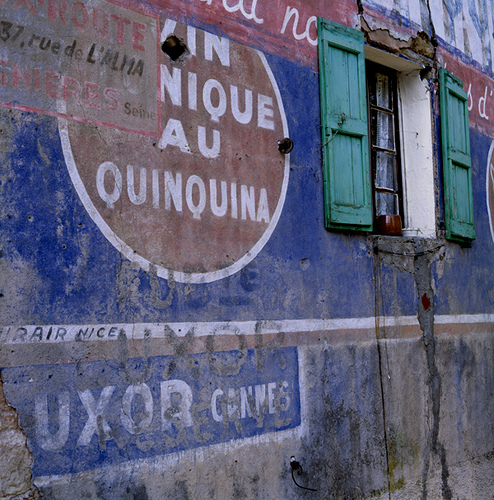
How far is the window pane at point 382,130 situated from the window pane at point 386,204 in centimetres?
40

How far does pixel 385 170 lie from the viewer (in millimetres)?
4984

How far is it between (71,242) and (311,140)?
1868mm

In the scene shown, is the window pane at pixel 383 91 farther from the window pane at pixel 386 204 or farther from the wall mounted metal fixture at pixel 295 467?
the wall mounted metal fixture at pixel 295 467

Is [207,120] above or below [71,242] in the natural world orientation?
above

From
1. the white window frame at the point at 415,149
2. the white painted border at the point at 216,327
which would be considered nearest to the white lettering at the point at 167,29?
the white painted border at the point at 216,327

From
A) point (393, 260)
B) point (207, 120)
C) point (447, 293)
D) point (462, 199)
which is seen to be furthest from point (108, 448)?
point (462, 199)

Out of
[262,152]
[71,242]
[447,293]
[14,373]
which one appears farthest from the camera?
[447,293]

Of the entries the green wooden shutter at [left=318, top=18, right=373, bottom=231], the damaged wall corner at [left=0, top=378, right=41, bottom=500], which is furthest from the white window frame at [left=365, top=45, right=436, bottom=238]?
the damaged wall corner at [left=0, top=378, right=41, bottom=500]

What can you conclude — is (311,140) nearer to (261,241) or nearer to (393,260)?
(261,241)

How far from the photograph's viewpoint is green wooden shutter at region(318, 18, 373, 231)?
13.4 ft

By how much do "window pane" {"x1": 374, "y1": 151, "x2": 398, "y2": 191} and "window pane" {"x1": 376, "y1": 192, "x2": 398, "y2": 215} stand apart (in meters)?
0.08

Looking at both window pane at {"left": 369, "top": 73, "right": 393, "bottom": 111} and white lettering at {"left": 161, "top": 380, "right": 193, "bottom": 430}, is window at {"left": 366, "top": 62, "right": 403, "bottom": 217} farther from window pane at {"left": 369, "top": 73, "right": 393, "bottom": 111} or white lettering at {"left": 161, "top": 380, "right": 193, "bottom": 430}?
white lettering at {"left": 161, "top": 380, "right": 193, "bottom": 430}

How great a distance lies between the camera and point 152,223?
3150mm

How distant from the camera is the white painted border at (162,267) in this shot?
2.86 meters
